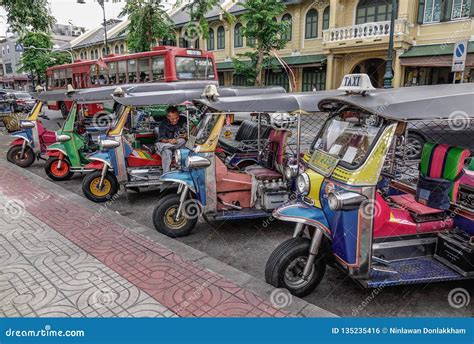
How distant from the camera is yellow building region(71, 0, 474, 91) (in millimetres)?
17438

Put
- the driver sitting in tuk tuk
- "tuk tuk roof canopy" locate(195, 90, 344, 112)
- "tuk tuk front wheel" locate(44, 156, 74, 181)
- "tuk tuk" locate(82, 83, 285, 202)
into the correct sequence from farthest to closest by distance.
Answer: "tuk tuk front wheel" locate(44, 156, 74, 181)
the driver sitting in tuk tuk
"tuk tuk" locate(82, 83, 285, 202)
"tuk tuk roof canopy" locate(195, 90, 344, 112)

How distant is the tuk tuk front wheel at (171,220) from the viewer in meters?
5.29

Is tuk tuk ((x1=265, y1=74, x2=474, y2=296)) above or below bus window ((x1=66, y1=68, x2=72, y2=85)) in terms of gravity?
below

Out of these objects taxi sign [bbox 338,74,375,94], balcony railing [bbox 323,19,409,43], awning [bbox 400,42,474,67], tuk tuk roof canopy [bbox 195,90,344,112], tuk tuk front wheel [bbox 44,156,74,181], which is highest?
balcony railing [bbox 323,19,409,43]

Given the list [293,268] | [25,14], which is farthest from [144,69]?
[293,268]

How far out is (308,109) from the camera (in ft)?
16.8

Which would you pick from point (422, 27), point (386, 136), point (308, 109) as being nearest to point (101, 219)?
point (308, 109)

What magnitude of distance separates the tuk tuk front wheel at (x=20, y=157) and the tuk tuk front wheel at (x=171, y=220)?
21.0ft

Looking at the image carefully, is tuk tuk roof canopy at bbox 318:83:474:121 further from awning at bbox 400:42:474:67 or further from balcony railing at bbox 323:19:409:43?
balcony railing at bbox 323:19:409:43

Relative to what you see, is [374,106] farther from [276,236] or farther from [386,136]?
[276,236]

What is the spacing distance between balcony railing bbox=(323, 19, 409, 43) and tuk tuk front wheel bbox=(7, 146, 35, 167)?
1631 centimetres

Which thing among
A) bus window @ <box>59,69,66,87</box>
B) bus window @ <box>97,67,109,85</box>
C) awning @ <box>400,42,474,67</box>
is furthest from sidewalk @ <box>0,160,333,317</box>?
bus window @ <box>59,69,66,87</box>

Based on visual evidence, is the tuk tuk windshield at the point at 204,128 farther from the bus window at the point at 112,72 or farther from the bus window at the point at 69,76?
the bus window at the point at 69,76

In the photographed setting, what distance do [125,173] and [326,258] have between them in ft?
15.1
